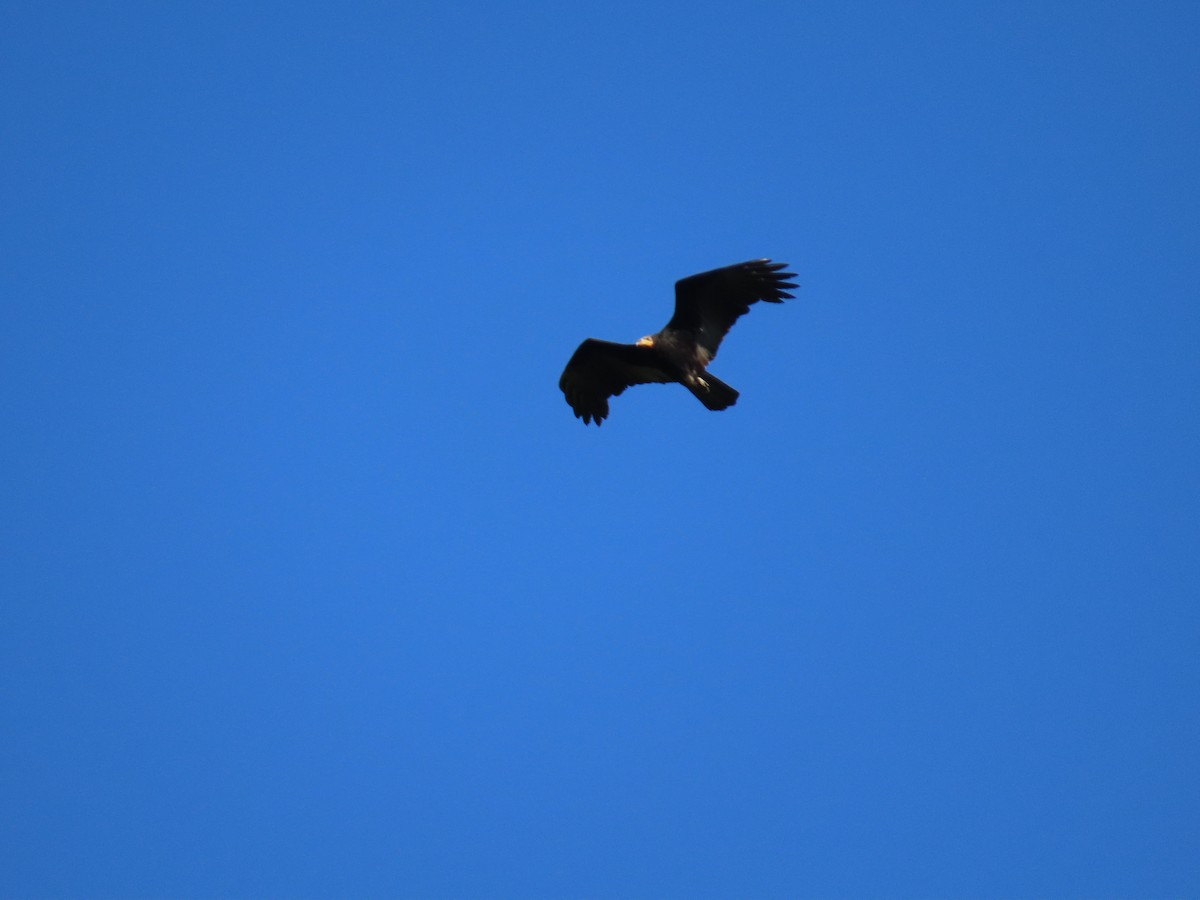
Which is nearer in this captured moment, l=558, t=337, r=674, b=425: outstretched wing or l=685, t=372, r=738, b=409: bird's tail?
l=685, t=372, r=738, b=409: bird's tail

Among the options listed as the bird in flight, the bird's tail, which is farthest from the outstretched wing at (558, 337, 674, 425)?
the bird's tail

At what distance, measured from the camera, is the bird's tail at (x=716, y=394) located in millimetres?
16172

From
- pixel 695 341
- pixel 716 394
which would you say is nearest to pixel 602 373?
pixel 695 341

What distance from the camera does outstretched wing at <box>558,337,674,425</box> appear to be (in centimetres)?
1681

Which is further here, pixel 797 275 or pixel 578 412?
pixel 578 412

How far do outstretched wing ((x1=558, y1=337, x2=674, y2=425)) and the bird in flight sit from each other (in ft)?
0.05

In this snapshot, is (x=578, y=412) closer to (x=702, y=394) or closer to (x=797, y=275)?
(x=702, y=394)

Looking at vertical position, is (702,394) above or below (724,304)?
below

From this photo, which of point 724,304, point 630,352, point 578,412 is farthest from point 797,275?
point 578,412

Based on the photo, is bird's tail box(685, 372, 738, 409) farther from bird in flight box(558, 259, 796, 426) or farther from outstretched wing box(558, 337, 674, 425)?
outstretched wing box(558, 337, 674, 425)

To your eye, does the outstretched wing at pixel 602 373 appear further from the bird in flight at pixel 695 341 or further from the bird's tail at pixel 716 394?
the bird's tail at pixel 716 394

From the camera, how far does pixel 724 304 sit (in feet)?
54.2

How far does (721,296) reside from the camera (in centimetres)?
1648

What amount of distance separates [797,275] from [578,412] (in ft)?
12.7
